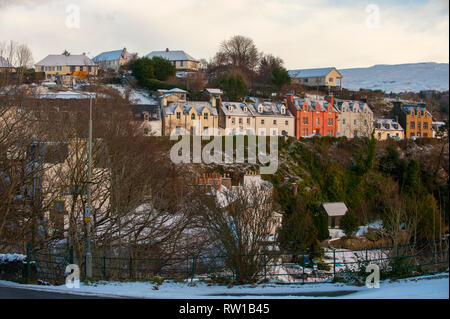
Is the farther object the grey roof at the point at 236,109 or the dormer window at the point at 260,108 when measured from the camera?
the dormer window at the point at 260,108

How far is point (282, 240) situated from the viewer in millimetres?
25266

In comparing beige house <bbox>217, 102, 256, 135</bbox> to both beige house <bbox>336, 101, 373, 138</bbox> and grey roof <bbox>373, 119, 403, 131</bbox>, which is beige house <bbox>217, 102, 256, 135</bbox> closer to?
beige house <bbox>336, 101, 373, 138</bbox>

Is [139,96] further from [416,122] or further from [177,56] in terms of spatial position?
[416,122]

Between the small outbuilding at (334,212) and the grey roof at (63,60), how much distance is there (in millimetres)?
72092

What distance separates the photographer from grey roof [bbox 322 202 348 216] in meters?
51.6

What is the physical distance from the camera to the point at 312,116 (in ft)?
257

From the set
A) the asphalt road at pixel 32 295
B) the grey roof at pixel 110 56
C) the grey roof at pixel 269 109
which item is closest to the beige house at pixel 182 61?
the grey roof at pixel 110 56

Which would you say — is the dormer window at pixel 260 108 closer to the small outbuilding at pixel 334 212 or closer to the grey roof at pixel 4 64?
the small outbuilding at pixel 334 212

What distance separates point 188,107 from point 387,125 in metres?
34.0

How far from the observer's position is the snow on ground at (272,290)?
470 inches

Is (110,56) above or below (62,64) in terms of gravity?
above

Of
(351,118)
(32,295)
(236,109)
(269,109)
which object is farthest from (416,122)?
→ (32,295)

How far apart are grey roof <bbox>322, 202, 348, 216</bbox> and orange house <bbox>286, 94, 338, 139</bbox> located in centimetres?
2389

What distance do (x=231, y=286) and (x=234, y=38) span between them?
96.9 metres
